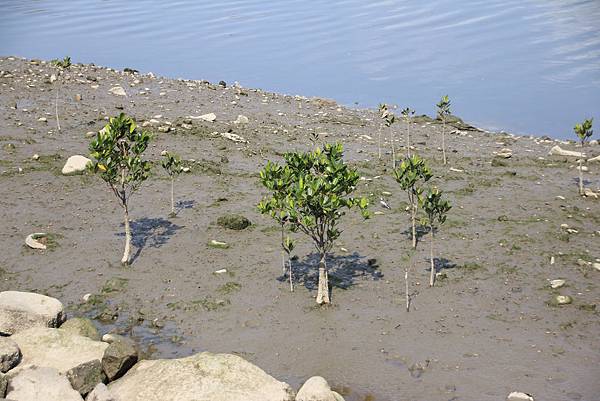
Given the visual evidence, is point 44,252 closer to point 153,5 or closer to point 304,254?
point 304,254

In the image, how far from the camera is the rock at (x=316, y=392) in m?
12.3

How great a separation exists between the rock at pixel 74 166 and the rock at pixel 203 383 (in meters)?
14.5

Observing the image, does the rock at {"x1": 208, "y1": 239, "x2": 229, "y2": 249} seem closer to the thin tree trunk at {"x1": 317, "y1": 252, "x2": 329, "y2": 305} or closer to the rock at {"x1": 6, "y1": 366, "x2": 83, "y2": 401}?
the thin tree trunk at {"x1": 317, "y1": 252, "x2": 329, "y2": 305}

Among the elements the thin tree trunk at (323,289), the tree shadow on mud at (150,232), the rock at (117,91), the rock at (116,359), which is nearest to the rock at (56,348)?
the rock at (116,359)

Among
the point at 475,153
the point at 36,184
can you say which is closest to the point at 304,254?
the point at 36,184

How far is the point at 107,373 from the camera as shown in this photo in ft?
45.0

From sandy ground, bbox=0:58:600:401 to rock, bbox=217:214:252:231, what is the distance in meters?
0.43

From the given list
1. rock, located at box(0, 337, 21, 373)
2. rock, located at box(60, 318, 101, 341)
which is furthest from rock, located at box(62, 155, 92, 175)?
rock, located at box(0, 337, 21, 373)

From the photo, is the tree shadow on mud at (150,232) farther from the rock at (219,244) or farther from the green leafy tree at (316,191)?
the green leafy tree at (316,191)

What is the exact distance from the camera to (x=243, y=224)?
851 inches

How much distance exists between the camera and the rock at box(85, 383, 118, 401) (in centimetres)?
1281

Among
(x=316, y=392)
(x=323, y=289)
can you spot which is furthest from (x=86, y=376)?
(x=323, y=289)

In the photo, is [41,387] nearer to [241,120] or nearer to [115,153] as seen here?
[115,153]

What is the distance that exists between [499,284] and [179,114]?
22.0m
